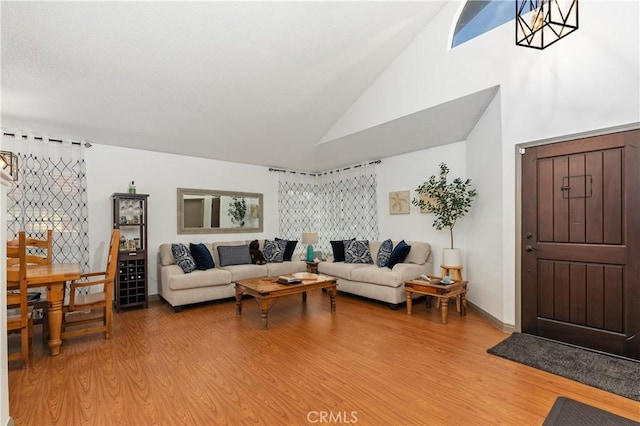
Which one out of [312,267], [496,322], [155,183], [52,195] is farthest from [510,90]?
[52,195]

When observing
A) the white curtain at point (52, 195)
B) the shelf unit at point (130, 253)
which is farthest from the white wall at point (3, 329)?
the white curtain at point (52, 195)

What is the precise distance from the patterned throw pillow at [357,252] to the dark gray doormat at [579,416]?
328 centimetres

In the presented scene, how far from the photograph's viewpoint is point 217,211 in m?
5.66

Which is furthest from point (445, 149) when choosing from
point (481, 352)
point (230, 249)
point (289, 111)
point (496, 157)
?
point (230, 249)

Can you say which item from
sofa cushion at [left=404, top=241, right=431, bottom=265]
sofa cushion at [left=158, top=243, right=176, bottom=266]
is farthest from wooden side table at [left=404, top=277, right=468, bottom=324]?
sofa cushion at [left=158, top=243, right=176, bottom=266]

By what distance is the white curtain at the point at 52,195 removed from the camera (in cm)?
388

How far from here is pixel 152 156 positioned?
4.97 metres

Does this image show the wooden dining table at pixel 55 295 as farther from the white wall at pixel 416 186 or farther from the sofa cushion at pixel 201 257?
the white wall at pixel 416 186

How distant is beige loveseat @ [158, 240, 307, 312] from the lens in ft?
13.8

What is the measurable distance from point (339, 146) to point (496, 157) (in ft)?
8.05

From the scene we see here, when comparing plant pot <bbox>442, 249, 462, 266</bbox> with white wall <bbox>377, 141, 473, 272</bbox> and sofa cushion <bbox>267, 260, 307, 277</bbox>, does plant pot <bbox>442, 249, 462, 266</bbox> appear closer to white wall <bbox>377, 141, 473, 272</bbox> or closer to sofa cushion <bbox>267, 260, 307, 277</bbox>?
white wall <bbox>377, 141, 473, 272</bbox>

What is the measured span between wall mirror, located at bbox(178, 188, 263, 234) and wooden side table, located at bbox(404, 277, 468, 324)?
3.29m

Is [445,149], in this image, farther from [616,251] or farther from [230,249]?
[230,249]

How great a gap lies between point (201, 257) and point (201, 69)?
8.54 feet
